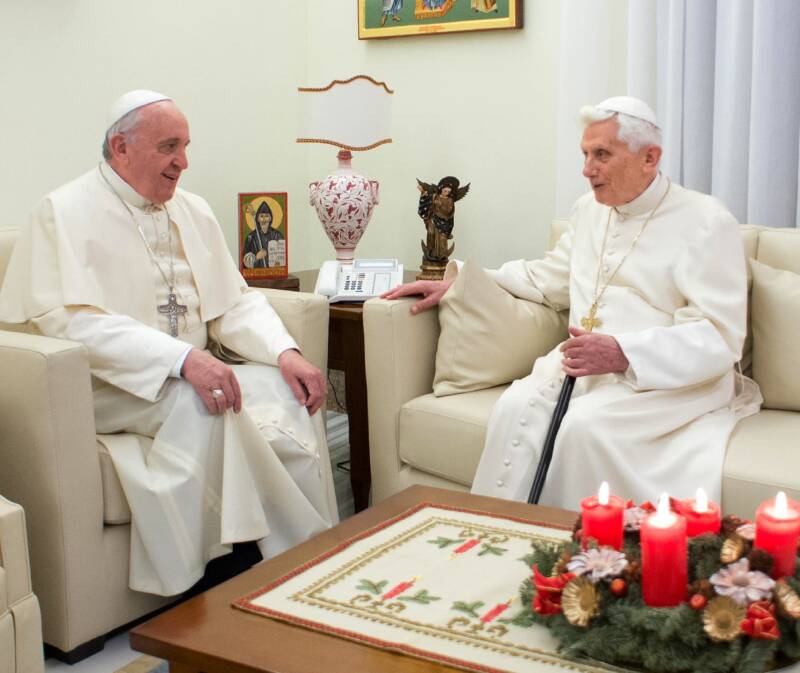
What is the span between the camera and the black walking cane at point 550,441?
278 cm

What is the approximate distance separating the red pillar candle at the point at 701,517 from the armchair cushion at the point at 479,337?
1.39 meters

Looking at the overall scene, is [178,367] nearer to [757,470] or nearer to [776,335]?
[757,470]

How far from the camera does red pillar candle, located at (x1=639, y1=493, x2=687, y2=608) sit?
1.60m

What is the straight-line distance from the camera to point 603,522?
5.71ft

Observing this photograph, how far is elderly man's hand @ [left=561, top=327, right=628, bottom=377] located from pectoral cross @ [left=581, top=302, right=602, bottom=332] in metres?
0.26

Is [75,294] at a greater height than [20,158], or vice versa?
[20,158]

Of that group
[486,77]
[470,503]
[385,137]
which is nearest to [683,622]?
[470,503]

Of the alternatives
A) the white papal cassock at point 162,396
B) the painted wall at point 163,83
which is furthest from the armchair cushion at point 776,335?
the painted wall at point 163,83

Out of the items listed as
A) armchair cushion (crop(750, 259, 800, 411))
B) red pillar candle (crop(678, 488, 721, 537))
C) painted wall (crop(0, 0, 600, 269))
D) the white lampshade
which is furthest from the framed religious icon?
red pillar candle (crop(678, 488, 721, 537))

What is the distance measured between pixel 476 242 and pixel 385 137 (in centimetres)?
65

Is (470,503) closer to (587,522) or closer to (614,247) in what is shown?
(587,522)

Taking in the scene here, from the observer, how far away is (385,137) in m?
4.13

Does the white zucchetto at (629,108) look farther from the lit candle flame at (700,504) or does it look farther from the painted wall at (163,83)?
the painted wall at (163,83)

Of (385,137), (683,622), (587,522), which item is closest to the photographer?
(683,622)
